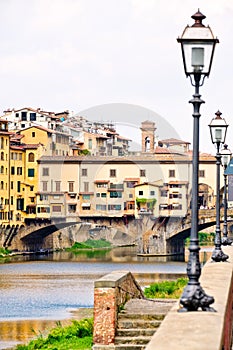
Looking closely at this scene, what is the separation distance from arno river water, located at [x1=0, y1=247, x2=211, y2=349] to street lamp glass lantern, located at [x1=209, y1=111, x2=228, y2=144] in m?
7.99

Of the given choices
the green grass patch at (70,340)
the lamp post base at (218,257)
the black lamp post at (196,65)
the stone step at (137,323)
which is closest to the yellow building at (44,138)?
the green grass patch at (70,340)

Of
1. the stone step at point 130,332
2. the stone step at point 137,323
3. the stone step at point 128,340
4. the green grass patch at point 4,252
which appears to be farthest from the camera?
the green grass patch at point 4,252

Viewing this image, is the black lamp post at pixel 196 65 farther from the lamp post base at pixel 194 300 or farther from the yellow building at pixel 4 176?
the yellow building at pixel 4 176

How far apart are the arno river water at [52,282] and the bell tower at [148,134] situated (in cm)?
1654

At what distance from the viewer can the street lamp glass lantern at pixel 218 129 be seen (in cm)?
1386

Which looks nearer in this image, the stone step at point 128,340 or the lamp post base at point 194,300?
the lamp post base at point 194,300

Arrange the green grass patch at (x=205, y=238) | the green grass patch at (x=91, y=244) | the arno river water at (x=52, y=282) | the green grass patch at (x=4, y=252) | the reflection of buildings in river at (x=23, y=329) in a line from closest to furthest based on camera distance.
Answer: the reflection of buildings in river at (x=23, y=329)
the arno river water at (x=52, y=282)
the green grass patch at (x=4, y=252)
the green grass patch at (x=91, y=244)
the green grass patch at (x=205, y=238)

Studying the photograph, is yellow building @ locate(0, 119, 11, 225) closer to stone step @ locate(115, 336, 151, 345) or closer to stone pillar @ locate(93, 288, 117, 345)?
stone pillar @ locate(93, 288, 117, 345)

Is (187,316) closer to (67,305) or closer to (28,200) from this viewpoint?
(67,305)

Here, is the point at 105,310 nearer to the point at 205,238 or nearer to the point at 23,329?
the point at 23,329

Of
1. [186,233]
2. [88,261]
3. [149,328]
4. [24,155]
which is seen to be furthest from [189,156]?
[149,328]

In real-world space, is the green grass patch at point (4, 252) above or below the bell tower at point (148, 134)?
below

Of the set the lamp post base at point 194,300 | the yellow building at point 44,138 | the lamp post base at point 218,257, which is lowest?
the lamp post base at point 194,300

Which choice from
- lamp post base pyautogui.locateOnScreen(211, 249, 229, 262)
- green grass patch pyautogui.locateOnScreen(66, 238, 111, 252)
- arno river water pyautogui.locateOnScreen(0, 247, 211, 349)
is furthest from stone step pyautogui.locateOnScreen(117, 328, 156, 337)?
green grass patch pyautogui.locateOnScreen(66, 238, 111, 252)
